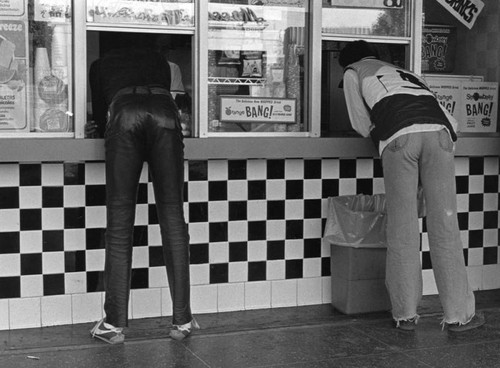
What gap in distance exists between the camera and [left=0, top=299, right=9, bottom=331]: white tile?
5062 millimetres

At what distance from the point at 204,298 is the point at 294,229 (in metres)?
0.76

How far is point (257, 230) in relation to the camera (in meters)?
5.60

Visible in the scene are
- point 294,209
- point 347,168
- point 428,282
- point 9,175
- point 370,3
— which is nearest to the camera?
point 9,175

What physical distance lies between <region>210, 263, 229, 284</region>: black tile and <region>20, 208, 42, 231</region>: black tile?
1138mm

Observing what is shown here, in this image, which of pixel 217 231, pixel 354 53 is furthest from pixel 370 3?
pixel 217 231

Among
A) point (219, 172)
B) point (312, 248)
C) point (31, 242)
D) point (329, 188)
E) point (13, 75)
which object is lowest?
point (312, 248)

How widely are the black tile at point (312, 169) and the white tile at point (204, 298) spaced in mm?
968

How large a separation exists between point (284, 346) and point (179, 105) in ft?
5.68

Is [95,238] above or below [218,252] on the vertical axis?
above

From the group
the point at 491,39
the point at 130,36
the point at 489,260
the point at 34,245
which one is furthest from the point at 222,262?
the point at 491,39

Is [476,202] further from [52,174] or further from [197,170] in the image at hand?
[52,174]

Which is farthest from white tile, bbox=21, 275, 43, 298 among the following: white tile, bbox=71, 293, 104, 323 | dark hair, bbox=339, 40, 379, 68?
dark hair, bbox=339, 40, 379, 68

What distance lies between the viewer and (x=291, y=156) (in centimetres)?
551

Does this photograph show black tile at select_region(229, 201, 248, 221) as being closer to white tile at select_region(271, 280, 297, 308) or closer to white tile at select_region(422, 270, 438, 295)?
white tile at select_region(271, 280, 297, 308)
